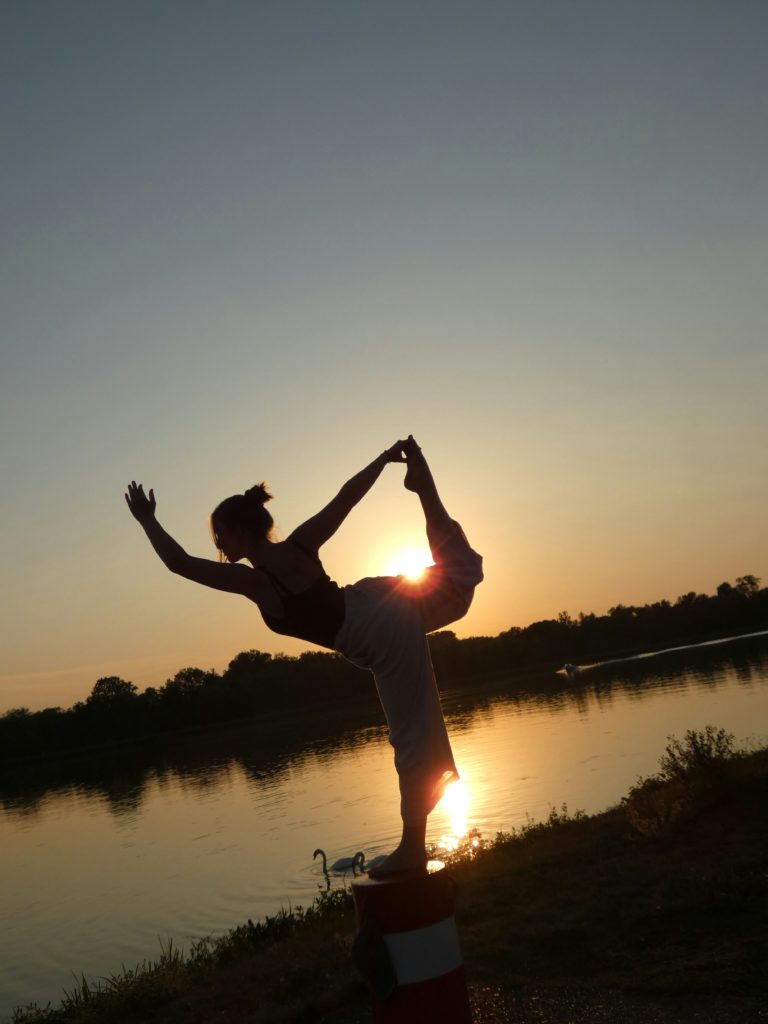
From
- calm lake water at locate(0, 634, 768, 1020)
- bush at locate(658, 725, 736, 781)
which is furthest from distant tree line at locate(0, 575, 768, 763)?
bush at locate(658, 725, 736, 781)

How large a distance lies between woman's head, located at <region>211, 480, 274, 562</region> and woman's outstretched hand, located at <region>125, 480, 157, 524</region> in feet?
0.95

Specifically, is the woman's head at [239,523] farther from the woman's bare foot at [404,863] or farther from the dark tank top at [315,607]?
the woman's bare foot at [404,863]

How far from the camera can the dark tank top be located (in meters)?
3.58

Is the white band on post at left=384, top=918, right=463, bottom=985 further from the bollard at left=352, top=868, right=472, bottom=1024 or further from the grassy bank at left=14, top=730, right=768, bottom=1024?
the grassy bank at left=14, top=730, right=768, bottom=1024

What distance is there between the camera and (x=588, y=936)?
27.0 ft

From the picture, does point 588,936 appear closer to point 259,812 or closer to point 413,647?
point 413,647

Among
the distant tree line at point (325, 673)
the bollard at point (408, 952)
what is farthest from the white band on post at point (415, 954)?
the distant tree line at point (325, 673)

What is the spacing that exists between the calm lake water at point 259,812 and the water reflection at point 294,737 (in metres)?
0.41

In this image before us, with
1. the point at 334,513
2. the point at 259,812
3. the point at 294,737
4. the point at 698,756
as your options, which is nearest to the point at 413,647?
the point at 334,513

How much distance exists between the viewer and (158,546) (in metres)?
3.64

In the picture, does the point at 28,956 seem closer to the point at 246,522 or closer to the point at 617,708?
the point at 246,522

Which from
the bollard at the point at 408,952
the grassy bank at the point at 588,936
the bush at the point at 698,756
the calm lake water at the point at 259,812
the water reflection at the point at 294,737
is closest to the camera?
the bollard at the point at 408,952

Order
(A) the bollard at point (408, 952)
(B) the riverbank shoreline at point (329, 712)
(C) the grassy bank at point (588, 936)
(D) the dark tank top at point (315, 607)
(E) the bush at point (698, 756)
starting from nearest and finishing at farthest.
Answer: (D) the dark tank top at point (315, 607)
(A) the bollard at point (408, 952)
(C) the grassy bank at point (588, 936)
(E) the bush at point (698, 756)
(B) the riverbank shoreline at point (329, 712)

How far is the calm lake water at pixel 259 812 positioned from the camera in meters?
21.6
